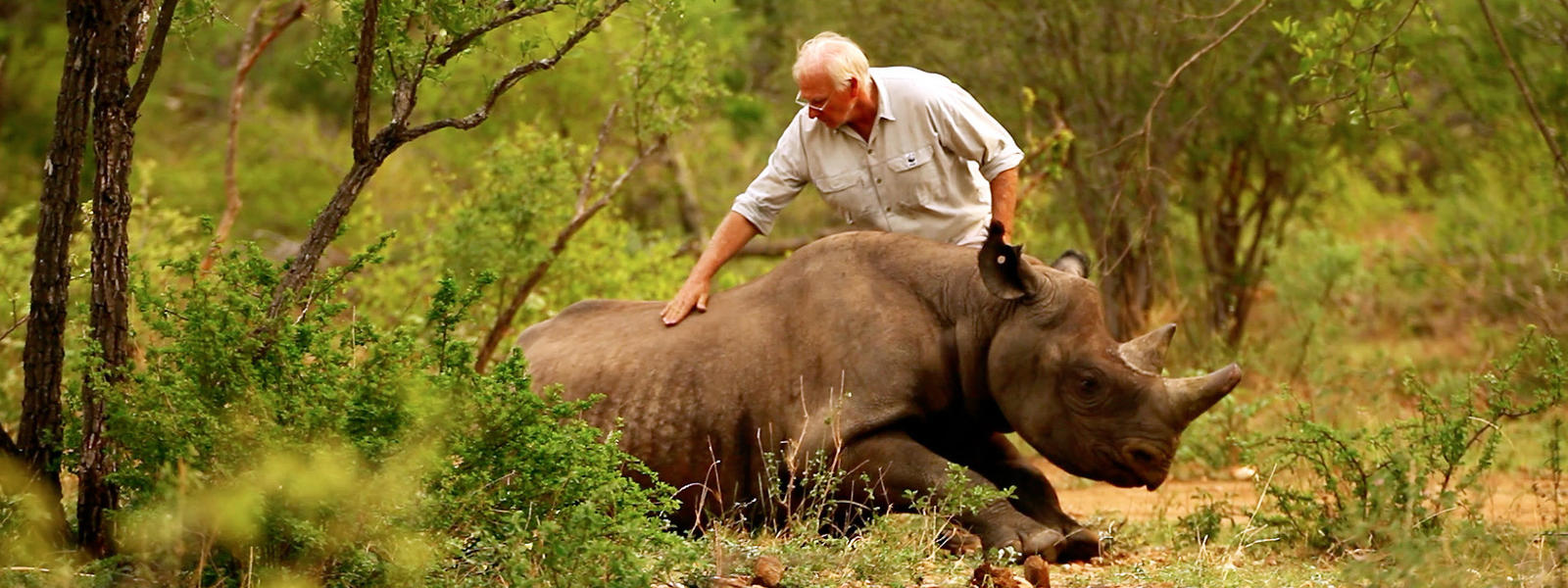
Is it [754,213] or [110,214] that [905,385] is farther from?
[110,214]

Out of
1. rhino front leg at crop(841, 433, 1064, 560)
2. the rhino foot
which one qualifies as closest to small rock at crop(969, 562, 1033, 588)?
the rhino foot

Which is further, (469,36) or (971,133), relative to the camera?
(971,133)

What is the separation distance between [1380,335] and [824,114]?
1314 cm

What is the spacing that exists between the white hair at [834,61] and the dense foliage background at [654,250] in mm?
975

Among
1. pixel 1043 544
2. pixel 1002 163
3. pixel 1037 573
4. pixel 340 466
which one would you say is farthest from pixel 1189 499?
pixel 340 466

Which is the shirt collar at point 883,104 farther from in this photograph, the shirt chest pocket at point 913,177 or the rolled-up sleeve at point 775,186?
the rolled-up sleeve at point 775,186

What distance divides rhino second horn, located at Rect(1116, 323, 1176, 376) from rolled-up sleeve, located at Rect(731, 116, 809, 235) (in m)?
1.75

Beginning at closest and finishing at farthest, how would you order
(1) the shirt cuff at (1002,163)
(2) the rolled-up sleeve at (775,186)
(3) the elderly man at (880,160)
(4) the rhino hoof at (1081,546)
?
(4) the rhino hoof at (1081,546)
(3) the elderly man at (880,160)
(1) the shirt cuff at (1002,163)
(2) the rolled-up sleeve at (775,186)

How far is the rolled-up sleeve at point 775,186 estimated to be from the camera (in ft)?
27.3

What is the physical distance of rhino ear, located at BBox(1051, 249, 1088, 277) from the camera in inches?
315

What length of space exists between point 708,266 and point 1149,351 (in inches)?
77.9

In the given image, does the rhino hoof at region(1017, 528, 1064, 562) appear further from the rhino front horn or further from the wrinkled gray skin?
the rhino front horn

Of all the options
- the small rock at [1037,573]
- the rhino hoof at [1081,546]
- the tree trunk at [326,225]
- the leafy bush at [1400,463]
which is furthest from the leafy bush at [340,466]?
→ the leafy bush at [1400,463]

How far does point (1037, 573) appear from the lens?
6363mm
